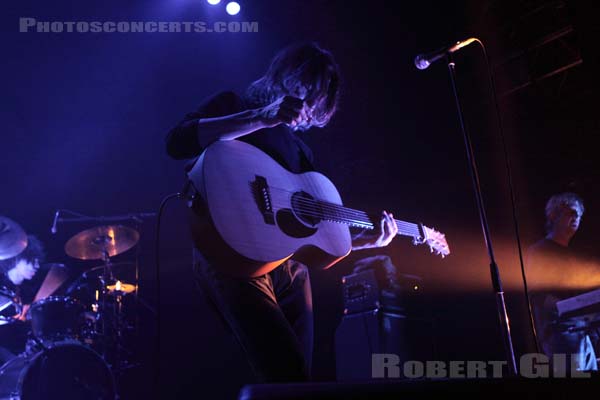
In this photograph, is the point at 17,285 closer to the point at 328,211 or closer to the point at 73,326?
the point at 73,326

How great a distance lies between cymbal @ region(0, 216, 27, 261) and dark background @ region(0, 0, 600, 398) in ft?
2.85

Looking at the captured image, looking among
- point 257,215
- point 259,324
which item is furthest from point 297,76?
point 259,324

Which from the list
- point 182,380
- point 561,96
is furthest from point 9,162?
point 561,96

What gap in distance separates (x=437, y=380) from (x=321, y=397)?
0.30m

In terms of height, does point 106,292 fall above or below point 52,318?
above

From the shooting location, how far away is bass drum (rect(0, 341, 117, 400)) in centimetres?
369

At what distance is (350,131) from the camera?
5.14 meters

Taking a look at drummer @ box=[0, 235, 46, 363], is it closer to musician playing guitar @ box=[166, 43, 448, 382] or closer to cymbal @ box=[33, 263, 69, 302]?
cymbal @ box=[33, 263, 69, 302]

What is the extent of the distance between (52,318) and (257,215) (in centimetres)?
267

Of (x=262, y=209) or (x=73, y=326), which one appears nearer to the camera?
(x=262, y=209)

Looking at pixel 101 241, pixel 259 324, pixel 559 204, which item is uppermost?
pixel 559 204

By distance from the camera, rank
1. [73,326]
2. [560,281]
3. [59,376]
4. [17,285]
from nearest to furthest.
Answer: [59,376]
[73,326]
[17,285]
[560,281]

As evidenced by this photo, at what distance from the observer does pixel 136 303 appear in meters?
4.82

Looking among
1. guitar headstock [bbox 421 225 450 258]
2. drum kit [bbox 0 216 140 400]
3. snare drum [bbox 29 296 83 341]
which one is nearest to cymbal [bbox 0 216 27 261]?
drum kit [bbox 0 216 140 400]
